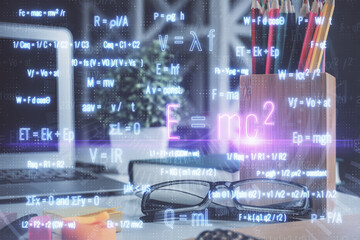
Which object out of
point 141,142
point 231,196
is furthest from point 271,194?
point 141,142

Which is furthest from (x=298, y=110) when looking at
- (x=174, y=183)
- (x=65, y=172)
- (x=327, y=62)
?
(x=65, y=172)

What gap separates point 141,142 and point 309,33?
238 millimetres

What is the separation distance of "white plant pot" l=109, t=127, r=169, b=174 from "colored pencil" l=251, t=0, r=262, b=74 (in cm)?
14

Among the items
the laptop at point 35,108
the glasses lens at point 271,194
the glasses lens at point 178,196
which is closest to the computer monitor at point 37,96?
the laptop at point 35,108

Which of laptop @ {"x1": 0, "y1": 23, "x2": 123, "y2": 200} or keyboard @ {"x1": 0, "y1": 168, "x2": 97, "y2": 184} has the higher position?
laptop @ {"x1": 0, "y1": 23, "x2": 123, "y2": 200}

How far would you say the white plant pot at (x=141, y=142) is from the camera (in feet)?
1.56

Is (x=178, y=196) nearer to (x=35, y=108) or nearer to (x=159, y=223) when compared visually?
(x=159, y=223)

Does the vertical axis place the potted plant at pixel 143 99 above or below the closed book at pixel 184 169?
above

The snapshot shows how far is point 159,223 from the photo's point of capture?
0.49m

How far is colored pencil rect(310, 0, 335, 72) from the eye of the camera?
48 centimetres

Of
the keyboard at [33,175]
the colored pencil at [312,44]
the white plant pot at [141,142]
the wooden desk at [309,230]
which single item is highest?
the colored pencil at [312,44]

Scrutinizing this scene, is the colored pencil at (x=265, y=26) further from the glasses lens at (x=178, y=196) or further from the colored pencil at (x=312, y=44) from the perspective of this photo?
the glasses lens at (x=178, y=196)

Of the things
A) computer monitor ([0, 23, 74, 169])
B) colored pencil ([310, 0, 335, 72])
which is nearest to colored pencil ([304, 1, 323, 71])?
colored pencil ([310, 0, 335, 72])

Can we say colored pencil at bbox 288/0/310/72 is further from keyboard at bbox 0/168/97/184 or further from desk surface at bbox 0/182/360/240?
keyboard at bbox 0/168/97/184
